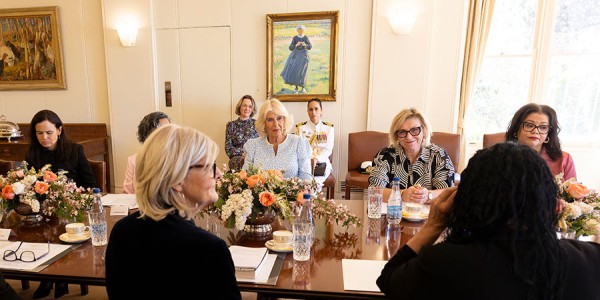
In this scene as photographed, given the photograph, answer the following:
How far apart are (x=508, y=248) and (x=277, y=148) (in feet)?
6.59

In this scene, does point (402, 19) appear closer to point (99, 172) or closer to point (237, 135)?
point (237, 135)

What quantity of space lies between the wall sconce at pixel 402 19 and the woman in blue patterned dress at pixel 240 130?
189 cm

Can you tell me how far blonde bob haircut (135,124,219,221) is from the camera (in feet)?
2.91

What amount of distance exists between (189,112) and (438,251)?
4271mm

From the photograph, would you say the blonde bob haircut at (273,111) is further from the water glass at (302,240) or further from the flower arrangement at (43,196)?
the water glass at (302,240)

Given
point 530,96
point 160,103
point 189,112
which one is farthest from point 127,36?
point 530,96

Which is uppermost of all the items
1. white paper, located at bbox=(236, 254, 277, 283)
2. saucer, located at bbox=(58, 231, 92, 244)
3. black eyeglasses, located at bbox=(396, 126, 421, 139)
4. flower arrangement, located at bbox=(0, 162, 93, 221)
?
black eyeglasses, located at bbox=(396, 126, 421, 139)

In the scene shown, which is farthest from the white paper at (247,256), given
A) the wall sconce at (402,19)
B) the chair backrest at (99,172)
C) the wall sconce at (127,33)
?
the wall sconce at (127,33)

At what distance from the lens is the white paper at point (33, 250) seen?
1.33 metres

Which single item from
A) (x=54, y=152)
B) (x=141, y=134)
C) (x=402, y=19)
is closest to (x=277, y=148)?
(x=141, y=134)

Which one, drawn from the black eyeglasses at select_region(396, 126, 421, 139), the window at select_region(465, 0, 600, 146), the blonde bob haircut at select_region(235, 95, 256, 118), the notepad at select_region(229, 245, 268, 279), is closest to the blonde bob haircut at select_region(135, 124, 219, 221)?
the notepad at select_region(229, 245, 268, 279)

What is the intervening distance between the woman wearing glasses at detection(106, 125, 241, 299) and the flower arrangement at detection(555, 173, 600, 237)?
1.32 m

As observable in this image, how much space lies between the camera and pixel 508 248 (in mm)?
794

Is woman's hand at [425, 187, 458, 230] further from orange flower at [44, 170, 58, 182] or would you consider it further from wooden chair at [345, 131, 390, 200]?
wooden chair at [345, 131, 390, 200]
